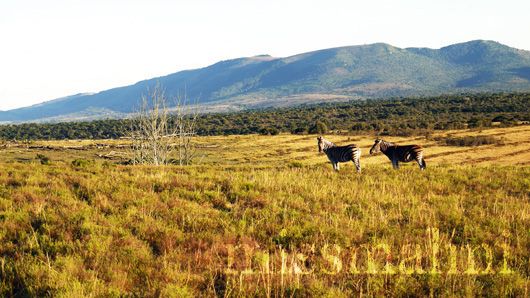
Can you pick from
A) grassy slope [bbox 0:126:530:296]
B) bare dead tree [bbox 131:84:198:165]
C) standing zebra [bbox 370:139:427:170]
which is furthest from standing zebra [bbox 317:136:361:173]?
bare dead tree [bbox 131:84:198:165]

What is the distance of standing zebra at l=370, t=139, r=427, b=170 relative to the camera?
72.7 ft

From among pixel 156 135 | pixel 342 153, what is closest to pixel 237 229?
pixel 342 153

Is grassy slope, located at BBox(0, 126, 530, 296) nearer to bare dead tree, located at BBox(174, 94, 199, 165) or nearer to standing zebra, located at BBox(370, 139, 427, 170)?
standing zebra, located at BBox(370, 139, 427, 170)

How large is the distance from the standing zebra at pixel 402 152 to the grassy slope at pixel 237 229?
4.30 metres

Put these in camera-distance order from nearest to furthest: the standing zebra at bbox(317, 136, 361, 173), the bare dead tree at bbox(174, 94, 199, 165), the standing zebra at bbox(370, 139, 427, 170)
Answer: the standing zebra at bbox(317, 136, 361, 173), the standing zebra at bbox(370, 139, 427, 170), the bare dead tree at bbox(174, 94, 199, 165)

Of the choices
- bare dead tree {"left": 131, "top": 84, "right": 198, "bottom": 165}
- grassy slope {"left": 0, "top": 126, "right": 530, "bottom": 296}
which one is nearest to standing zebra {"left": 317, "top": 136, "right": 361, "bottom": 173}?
grassy slope {"left": 0, "top": 126, "right": 530, "bottom": 296}

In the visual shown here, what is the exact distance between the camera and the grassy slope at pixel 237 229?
7.65 m

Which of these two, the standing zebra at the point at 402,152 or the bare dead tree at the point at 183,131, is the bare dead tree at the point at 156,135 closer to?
the bare dead tree at the point at 183,131

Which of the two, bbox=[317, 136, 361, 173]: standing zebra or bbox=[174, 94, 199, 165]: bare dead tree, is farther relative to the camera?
bbox=[174, 94, 199, 165]: bare dead tree

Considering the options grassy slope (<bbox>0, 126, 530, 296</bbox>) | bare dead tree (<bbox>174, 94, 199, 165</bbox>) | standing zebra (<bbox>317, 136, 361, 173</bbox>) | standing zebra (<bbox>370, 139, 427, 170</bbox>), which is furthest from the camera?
bare dead tree (<bbox>174, 94, 199, 165</bbox>)

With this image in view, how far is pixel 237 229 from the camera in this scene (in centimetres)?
1044

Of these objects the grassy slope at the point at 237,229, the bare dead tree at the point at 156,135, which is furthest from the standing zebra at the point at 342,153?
the bare dead tree at the point at 156,135

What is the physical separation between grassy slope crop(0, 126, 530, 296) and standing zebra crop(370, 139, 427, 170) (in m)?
4.30

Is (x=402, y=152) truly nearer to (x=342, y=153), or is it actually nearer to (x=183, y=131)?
(x=342, y=153)
